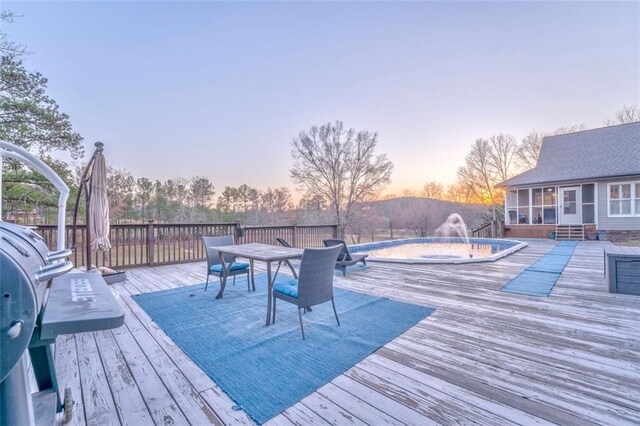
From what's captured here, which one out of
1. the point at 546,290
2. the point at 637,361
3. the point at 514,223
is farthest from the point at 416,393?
the point at 514,223

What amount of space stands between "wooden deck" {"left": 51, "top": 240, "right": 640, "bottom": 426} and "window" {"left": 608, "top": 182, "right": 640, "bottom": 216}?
1114 centimetres

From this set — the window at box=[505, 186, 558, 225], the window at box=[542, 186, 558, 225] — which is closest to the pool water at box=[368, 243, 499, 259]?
the window at box=[505, 186, 558, 225]

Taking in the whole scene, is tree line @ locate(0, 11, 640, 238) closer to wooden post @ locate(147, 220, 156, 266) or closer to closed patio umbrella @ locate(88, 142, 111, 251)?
wooden post @ locate(147, 220, 156, 266)

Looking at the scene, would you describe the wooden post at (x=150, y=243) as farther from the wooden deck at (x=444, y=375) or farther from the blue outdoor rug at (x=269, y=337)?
the wooden deck at (x=444, y=375)

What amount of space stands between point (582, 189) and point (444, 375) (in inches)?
580

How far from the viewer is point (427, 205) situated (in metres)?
20.0

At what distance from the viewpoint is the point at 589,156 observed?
12875mm

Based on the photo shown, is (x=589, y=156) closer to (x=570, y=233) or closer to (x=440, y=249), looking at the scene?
(x=570, y=233)

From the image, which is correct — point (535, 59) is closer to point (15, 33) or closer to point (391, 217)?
point (391, 217)

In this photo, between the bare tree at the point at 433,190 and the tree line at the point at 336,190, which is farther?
the bare tree at the point at 433,190

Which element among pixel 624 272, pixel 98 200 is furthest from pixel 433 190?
pixel 98 200

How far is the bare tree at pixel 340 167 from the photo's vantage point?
19.7m

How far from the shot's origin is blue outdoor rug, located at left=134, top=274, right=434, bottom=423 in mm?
1936

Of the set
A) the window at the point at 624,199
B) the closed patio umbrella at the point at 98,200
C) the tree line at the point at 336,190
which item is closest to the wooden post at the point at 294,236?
the closed patio umbrella at the point at 98,200
